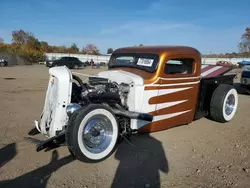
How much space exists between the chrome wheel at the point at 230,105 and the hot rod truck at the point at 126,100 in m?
0.28

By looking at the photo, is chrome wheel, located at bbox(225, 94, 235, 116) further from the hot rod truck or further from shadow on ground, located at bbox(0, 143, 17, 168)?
shadow on ground, located at bbox(0, 143, 17, 168)

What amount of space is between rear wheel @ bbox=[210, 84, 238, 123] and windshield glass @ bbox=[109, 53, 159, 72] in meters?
2.06

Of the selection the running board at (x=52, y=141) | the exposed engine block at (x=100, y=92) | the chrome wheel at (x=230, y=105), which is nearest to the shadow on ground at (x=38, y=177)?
the running board at (x=52, y=141)

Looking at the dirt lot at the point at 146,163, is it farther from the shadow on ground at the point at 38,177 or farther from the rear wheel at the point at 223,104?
the rear wheel at the point at 223,104

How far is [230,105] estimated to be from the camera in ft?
21.1

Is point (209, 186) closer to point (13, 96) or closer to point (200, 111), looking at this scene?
point (200, 111)

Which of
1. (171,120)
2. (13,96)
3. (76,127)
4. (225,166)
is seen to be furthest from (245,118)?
(13,96)

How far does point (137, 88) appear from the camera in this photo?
14.7 feet

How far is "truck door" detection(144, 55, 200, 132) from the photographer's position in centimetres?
471

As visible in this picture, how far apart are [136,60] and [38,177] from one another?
2908 millimetres

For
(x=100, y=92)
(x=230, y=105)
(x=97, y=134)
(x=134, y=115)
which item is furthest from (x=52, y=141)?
(x=230, y=105)

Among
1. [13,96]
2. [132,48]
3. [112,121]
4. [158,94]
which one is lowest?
[13,96]

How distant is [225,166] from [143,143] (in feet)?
4.99

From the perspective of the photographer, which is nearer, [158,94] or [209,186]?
[209,186]
